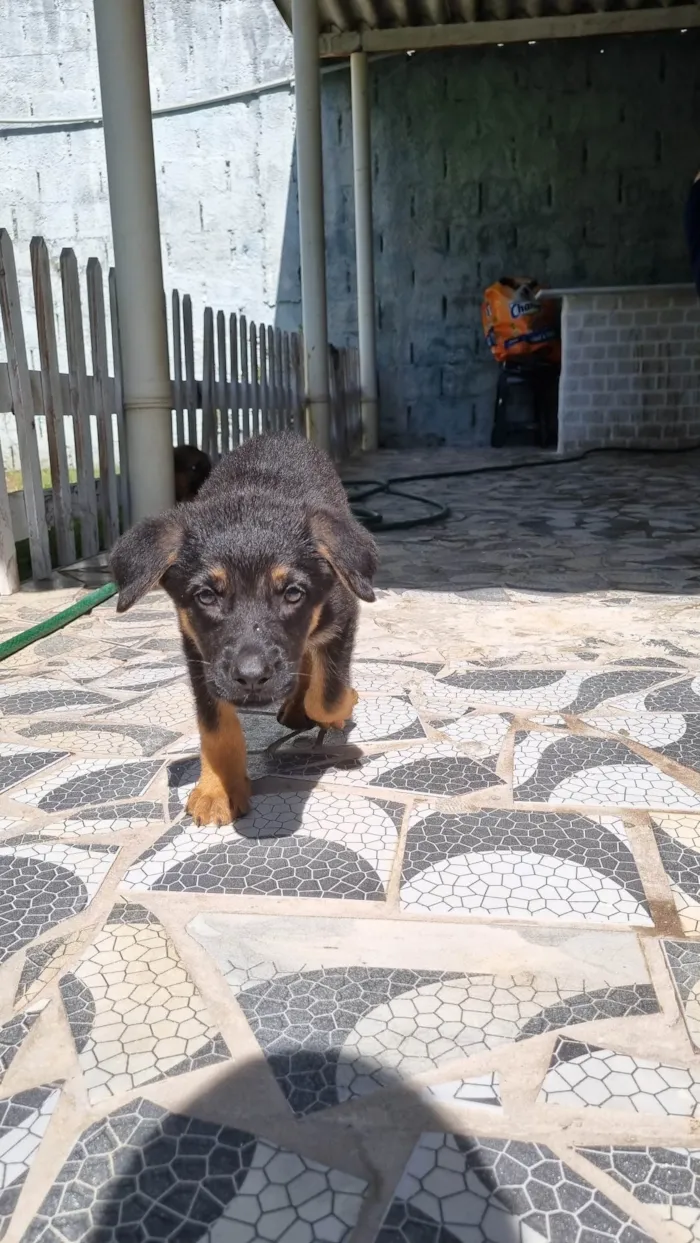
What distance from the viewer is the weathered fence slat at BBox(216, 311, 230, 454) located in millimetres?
7273

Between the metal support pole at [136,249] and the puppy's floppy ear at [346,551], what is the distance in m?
3.31

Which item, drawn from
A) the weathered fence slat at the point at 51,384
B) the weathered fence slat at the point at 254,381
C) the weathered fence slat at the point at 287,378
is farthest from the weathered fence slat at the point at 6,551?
the weathered fence slat at the point at 287,378

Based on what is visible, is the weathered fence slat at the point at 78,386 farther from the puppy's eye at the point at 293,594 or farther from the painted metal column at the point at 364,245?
the painted metal column at the point at 364,245

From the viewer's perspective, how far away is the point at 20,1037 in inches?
61.4

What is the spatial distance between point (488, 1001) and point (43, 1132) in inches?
29.0

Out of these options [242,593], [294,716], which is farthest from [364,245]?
[242,593]

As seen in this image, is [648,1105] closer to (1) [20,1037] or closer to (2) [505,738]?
(1) [20,1037]

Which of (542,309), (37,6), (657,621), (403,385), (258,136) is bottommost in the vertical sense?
(657,621)

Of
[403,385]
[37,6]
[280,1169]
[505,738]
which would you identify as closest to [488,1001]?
[280,1169]

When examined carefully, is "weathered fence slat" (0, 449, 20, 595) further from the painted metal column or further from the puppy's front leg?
the painted metal column

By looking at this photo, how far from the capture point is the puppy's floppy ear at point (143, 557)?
2221 millimetres

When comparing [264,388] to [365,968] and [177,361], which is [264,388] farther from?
[365,968]

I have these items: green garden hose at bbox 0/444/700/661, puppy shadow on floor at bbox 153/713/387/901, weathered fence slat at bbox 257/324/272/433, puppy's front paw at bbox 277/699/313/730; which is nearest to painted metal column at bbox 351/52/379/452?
green garden hose at bbox 0/444/700/661

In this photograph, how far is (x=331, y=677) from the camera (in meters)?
2.69
